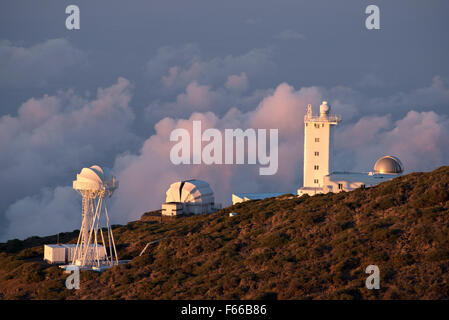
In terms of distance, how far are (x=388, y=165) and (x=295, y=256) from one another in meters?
26.5

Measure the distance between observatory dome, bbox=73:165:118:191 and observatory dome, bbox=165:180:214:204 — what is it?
28.5 m

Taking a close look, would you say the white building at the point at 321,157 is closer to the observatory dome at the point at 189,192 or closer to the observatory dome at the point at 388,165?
the observatory dome at the point at 388,165

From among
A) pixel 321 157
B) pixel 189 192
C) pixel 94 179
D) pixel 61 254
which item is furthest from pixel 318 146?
pixel 61 254

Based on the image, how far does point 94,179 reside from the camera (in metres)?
46.2

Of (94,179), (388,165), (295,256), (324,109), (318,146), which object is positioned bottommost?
(295,256)

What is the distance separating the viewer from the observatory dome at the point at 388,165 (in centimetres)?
6412

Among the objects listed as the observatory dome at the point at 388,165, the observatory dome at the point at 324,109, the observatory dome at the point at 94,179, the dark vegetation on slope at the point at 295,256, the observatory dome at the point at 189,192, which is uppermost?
the observatory dome at the point at 324,109

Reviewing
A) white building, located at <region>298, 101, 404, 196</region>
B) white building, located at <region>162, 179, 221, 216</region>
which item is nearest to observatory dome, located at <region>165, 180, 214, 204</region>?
white building, located at <region>162, 179, 221, 216</region>

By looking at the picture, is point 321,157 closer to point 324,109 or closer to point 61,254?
point 324,109

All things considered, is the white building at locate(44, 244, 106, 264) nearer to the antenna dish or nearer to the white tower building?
the antenna dish

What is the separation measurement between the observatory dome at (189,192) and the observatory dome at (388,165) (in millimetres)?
19495

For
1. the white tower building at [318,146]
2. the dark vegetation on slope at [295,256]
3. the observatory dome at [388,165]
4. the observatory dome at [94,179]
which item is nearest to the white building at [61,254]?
the dark vegetation on slope at [295,256]
